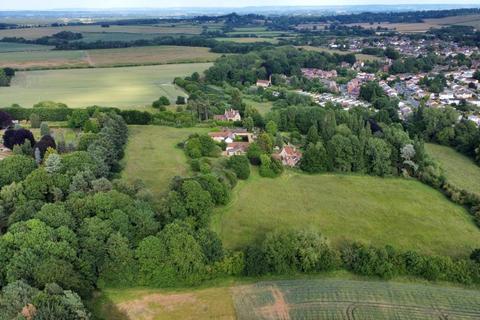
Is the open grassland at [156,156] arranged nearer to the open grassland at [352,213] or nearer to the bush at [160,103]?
the open grassland at [352,213]

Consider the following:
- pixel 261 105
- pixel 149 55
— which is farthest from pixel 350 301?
pixel 149 55

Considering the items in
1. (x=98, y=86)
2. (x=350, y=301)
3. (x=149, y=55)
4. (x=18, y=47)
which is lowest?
(x=350, y=301)

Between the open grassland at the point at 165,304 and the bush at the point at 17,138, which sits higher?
the bush at the point at 17,138

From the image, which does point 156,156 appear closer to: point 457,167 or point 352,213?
point 352,213

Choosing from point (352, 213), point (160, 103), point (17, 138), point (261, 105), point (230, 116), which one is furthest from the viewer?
point (261, 105)

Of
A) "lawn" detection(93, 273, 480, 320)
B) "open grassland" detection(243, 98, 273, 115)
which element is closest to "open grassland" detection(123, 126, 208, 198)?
"lawn" detection(93, 273, 480, 320)

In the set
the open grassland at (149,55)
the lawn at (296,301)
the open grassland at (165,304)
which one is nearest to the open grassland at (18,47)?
the open grassland at (149,55)
